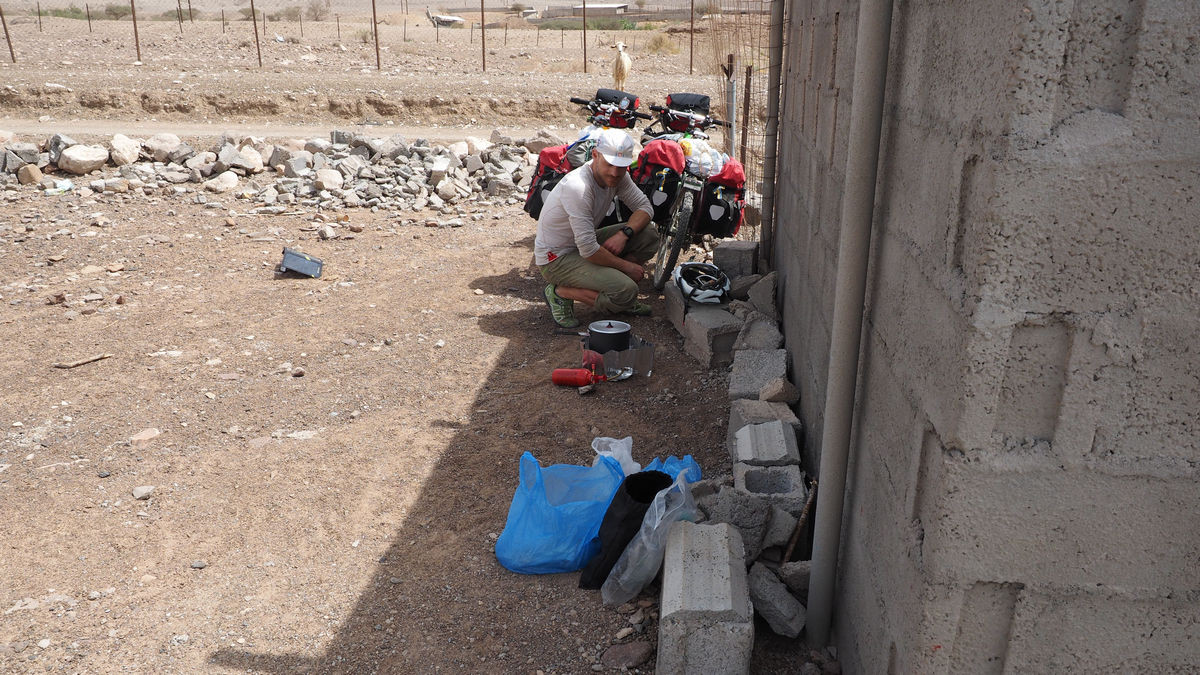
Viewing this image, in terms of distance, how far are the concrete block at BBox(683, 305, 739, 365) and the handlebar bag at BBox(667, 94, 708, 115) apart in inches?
96.9

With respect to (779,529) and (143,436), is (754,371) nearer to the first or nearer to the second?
(779,529)

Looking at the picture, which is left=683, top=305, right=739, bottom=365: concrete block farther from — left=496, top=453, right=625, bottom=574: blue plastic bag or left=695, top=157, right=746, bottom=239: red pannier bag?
left=496, top=453, right=625, bottom=574: blue plastic bag

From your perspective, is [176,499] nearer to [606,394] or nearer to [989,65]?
[606,394]

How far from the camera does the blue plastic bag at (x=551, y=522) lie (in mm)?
3247

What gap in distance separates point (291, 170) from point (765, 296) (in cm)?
685

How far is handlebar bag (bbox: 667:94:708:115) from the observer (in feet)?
23.0

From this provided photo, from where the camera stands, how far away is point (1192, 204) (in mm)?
1433

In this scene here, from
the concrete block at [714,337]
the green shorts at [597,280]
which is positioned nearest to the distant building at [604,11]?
the green shorts at [597,280]

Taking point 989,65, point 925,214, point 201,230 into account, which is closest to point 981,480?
point 925,214

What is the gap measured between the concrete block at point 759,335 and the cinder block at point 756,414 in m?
0.81

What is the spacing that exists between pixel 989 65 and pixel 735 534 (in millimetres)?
1802

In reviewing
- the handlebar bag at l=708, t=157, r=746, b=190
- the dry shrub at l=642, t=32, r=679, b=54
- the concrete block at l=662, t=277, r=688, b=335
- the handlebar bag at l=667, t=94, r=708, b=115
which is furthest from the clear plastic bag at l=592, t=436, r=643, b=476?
the dry shrub at l=642, t=32, r=679, b=54

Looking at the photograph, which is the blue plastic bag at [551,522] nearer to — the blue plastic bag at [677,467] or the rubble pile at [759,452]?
the blue plastic bag at [677,467]

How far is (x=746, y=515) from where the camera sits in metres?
3.04
